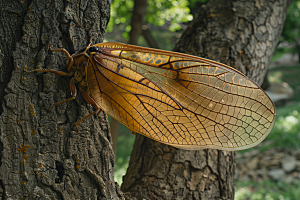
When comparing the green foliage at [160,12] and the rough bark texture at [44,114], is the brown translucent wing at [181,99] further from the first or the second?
the green foliage at [160,12]

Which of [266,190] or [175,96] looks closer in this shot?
[175,96]

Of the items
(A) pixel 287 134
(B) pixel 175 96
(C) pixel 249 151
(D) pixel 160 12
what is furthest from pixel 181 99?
(A) pixel 287 134

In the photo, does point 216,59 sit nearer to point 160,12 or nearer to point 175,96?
point 175,96

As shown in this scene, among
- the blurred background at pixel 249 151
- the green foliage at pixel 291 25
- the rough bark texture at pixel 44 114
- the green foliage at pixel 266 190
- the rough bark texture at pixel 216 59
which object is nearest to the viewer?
the rough bark texture at pixel 44 114

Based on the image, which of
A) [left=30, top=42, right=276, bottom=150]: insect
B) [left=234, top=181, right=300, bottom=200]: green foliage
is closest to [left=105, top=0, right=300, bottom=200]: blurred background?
[left=234, top=181, right=300, bottom=200]: green foliage

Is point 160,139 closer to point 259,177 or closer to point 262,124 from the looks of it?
point 262,124

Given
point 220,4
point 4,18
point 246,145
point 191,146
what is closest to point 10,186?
point 4,18

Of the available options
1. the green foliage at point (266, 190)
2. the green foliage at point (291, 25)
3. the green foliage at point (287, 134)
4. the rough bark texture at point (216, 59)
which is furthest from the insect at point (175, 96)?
the green foliage at point (291, 25)
